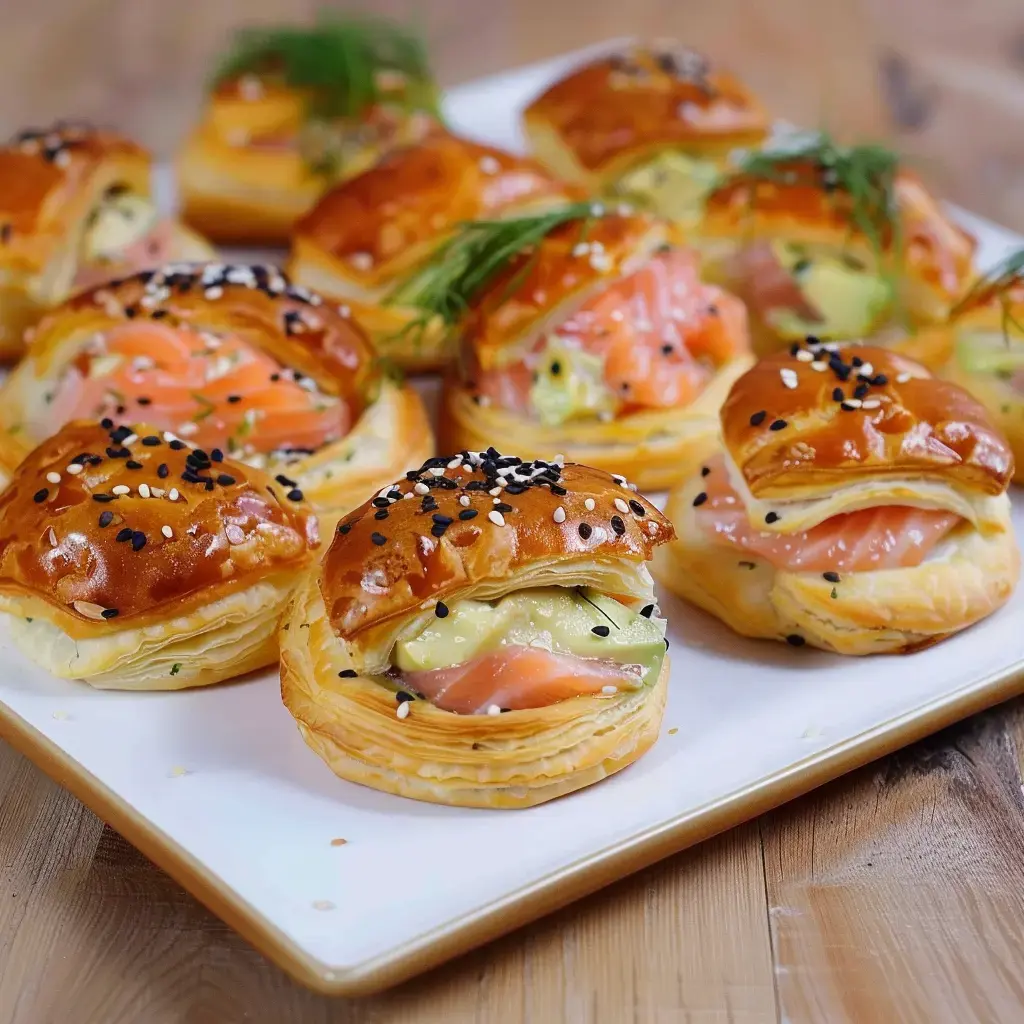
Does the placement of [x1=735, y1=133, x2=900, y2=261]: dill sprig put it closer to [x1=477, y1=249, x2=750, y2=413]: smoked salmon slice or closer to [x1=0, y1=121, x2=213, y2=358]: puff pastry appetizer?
[x1=477, y1=249, x2=750, y2=413]: smoked salmon slice

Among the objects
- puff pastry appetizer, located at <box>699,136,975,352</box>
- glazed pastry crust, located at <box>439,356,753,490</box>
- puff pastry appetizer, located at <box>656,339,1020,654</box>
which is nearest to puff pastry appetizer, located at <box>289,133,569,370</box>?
glazed pastry crust, located at <box>439,356,753,490</box>

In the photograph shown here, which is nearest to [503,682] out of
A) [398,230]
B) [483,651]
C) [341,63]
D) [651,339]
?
[483,651]

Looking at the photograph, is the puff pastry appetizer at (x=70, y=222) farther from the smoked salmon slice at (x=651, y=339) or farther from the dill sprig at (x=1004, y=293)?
the dill sprig at (x=1004, y=293)

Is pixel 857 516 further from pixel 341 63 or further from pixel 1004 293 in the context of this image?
pixel 341 63

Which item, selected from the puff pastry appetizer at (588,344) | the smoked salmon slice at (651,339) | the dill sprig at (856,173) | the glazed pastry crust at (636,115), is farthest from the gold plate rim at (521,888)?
the glazed pastry crust at (636,115)

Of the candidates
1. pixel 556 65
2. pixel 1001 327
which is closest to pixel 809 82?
pixel 556 65
